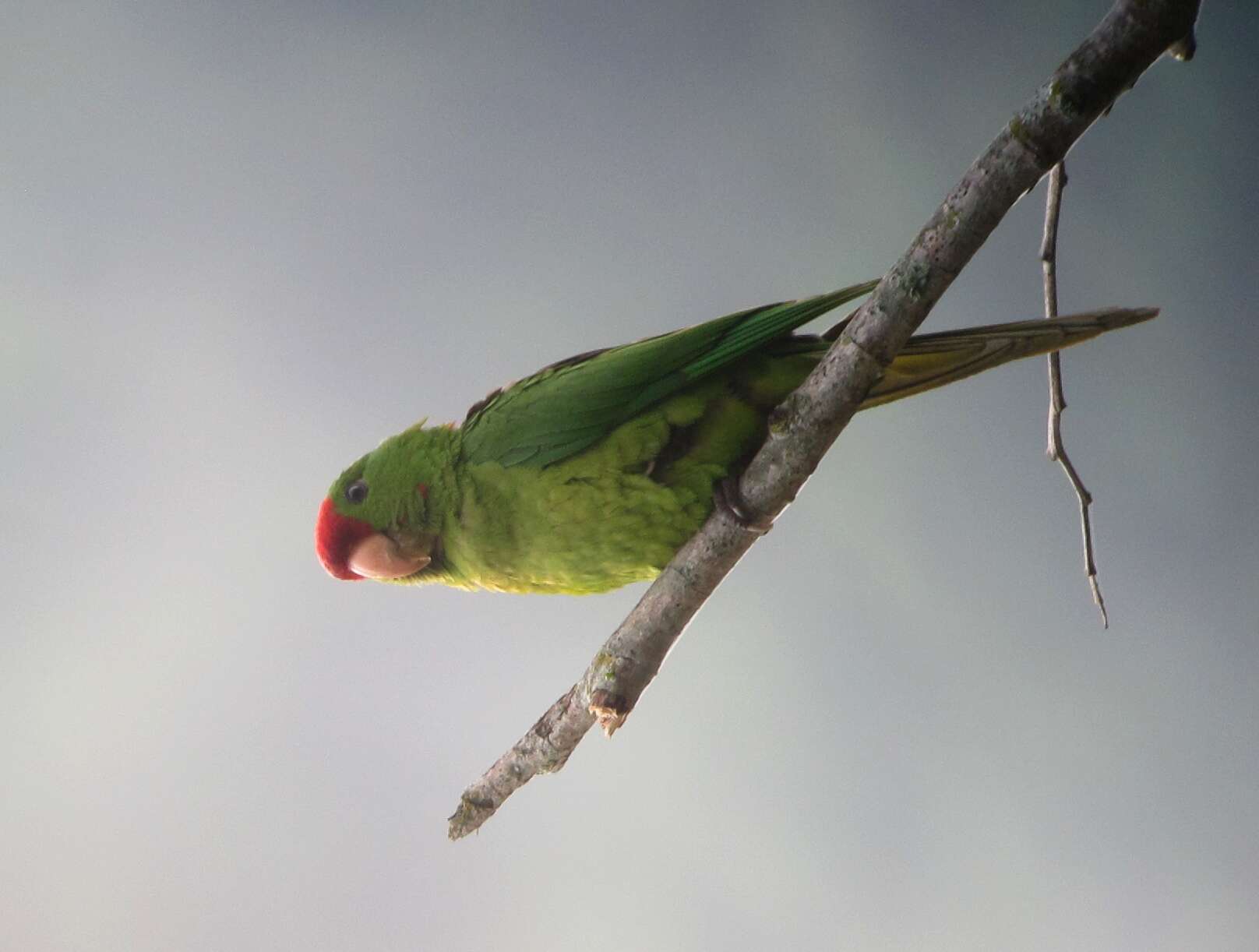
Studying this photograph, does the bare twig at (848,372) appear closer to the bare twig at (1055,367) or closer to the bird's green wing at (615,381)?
the bare twig at (1055,367)

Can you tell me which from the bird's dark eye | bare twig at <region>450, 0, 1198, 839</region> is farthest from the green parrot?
bare twig at <region>450, 0, 1198, 839</region>

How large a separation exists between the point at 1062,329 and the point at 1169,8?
45cm

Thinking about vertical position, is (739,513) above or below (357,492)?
below

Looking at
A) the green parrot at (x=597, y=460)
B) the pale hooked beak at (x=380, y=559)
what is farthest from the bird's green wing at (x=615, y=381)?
the pale hooked beak at (x=380, y=559)

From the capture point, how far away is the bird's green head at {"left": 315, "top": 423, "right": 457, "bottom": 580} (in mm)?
1954

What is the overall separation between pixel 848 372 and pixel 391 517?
1.02 metres

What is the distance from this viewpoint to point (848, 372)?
52.8 inches

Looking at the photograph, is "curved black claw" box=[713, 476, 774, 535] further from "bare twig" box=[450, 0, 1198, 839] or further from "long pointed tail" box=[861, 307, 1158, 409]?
"long pointed tail" box=[861, 307, 1158, 409]

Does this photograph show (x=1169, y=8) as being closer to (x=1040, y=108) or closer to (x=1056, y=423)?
(x=1040, y=108)

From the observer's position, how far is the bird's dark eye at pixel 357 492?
2.00 metres

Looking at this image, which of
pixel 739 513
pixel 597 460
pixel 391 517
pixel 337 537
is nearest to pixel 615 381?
pixel 597 460

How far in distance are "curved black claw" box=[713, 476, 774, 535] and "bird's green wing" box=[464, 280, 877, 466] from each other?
0.25 m

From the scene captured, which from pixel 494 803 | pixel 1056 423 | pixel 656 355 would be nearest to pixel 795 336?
pixel 656 355

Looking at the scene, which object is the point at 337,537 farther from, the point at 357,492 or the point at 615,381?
the point at 615,381
